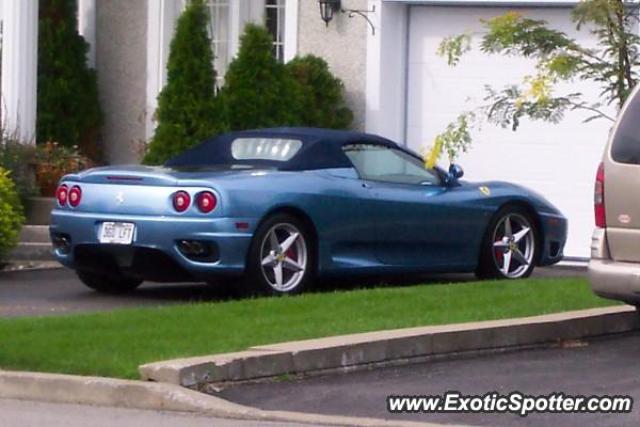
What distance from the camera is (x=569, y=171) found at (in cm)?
1678

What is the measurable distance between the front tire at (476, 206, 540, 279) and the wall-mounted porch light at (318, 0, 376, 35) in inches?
155

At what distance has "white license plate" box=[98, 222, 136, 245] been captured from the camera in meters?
12.2

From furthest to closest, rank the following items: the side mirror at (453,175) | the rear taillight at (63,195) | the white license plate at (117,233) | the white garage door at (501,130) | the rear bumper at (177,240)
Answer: the white garage door at (501,130), the side mirror at (453,175), the rear taillight at (63,195), the white license plate at (117,233), the rear bumper at (177,240)

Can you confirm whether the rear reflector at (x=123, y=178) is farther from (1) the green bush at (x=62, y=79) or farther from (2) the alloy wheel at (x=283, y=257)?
(1) the green bush at (x=62, y=79)

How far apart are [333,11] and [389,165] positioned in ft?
13.9

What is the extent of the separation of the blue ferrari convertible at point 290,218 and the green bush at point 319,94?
141 inches

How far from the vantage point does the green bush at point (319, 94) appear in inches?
679

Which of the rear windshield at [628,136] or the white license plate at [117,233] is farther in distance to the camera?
the white license plate at [117,233]

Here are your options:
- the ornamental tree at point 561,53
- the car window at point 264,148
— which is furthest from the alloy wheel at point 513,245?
the ornamental tree at point 561,53

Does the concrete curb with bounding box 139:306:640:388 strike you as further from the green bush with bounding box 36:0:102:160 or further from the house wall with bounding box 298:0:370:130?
the green bush with bounding box 36:0:102:160

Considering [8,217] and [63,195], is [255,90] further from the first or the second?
[63,195]

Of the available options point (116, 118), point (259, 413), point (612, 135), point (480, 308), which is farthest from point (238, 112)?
point (259, 413)

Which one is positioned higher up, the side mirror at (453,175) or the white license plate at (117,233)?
the side mirror at (453,175)

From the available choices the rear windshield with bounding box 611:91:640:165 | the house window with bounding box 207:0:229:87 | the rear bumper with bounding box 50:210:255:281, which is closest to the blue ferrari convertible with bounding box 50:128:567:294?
the rear bumper with bounding box 50:210:255:281
